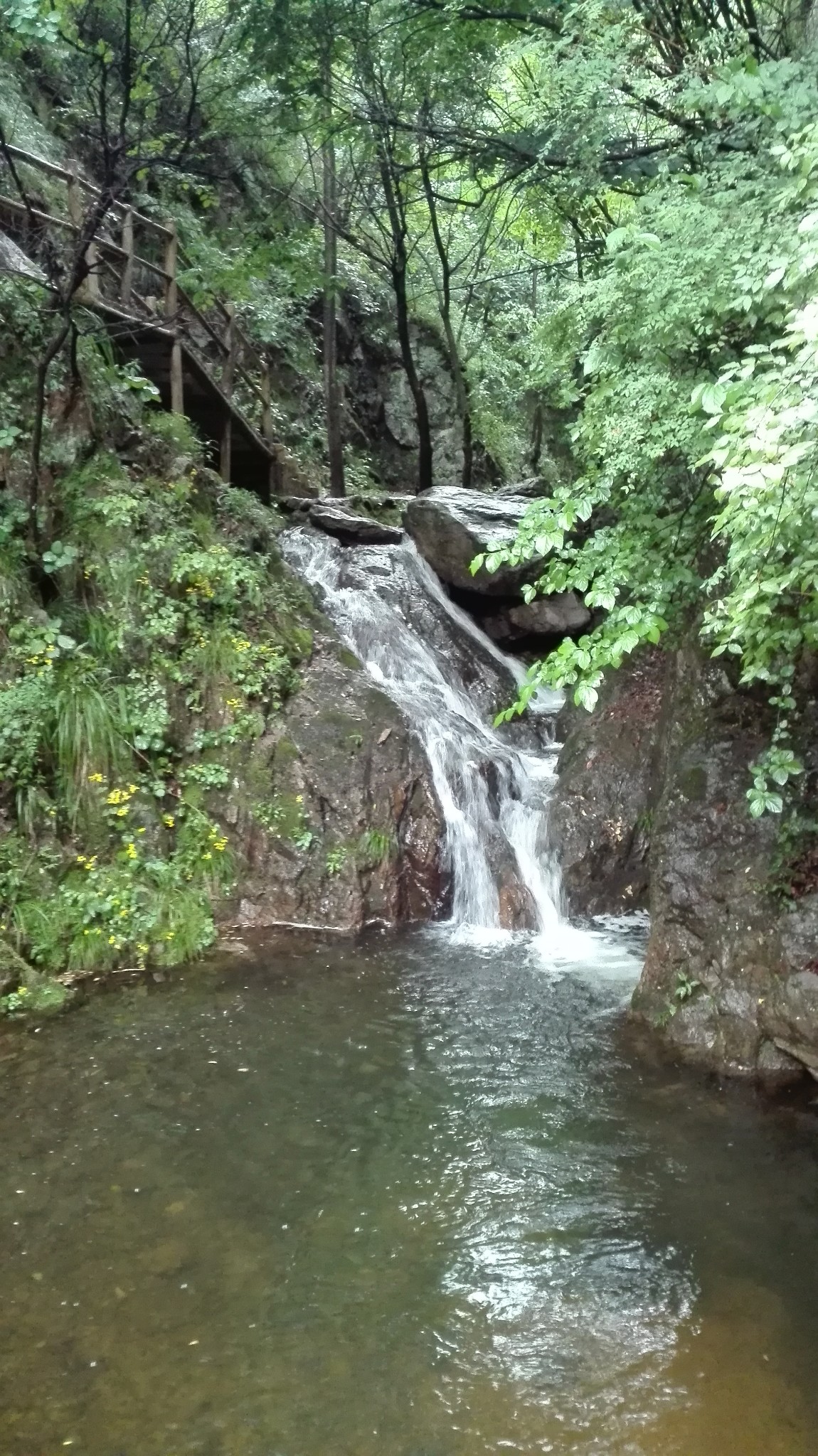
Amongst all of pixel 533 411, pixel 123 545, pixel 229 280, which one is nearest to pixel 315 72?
pixel 229 280

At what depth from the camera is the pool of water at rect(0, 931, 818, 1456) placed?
3.47m

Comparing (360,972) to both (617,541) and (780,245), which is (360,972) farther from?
(780,245)

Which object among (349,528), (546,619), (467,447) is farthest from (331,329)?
(546,619)

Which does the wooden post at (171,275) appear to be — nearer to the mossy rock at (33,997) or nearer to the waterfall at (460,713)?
the waterfall at (460,713)

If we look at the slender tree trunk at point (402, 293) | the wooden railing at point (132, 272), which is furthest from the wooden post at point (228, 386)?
the slender tree trunk at point (402, 293)

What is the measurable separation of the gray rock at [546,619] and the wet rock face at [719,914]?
5284 millimetres

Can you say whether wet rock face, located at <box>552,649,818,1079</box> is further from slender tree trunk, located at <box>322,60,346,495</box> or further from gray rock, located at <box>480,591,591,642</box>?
slender tree trunk, located at <box>322,60,346,495</box>

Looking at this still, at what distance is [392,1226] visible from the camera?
4531mm

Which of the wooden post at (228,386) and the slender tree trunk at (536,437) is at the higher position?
the slender tree trunk at (536,437)

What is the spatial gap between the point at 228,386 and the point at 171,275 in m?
2.13

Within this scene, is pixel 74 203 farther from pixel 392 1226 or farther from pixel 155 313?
pixel 392 1226

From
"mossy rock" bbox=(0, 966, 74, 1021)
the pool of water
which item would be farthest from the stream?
"mossy rock" bbox=(0, 966, 74, 1021)

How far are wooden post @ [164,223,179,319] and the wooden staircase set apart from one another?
0.01 meters

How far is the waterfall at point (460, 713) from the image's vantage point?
923 centimetres
